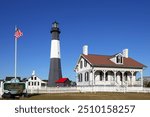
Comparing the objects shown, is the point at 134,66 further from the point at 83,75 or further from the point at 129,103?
the point at 129,103

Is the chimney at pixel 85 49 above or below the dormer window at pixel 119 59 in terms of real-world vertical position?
above

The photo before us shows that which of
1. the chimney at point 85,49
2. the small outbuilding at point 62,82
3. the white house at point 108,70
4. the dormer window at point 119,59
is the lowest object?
the small outbuilding at point 62,82

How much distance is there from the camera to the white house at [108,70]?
37.0 meters

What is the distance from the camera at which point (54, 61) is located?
1871 inches

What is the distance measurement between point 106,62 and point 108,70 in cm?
142

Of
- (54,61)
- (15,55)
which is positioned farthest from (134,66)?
(15,55)

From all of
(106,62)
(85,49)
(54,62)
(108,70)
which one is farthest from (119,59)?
(54,62)

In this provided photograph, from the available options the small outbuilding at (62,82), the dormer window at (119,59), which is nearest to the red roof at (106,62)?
→ the dormer window at (119,59)

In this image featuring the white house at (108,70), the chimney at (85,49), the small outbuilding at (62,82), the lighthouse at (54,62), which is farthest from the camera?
the small outbuilding at (62,82)

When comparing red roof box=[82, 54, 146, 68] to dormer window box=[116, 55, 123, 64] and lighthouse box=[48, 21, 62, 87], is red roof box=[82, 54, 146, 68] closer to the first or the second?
dormer window box=[116, 55, 123, 64]

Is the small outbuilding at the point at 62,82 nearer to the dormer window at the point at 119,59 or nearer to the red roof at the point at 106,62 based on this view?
the red roof at the point at 106,62

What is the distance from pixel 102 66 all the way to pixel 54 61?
13.2 m

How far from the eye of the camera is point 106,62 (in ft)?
125

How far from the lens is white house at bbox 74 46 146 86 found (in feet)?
121
